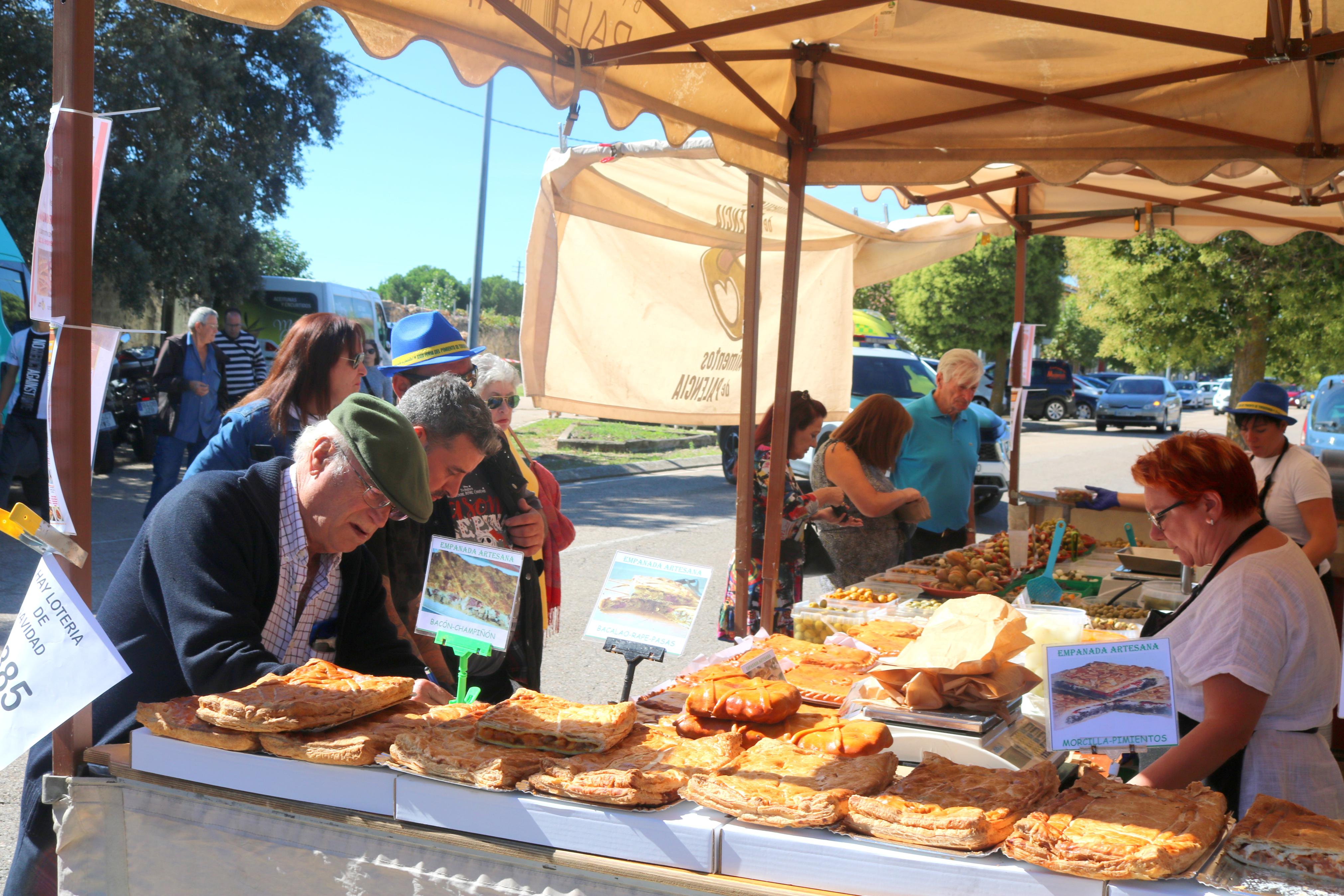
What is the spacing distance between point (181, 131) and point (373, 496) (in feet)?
51.3

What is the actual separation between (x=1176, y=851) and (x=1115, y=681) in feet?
1.21

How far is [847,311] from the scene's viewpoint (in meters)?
6.27

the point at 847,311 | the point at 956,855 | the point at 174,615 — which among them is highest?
the point at 847,311

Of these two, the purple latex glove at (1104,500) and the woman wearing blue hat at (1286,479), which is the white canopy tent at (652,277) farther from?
the woman wearing blue hat at (1286,479)

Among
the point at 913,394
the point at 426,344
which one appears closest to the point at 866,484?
the point at 426,344

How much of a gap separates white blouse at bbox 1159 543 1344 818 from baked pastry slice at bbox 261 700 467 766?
171 centimetres

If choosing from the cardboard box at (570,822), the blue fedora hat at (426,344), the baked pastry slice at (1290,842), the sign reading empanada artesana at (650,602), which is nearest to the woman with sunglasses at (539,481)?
the blue fedora hat at (426,344)

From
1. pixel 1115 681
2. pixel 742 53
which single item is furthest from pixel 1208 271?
pixel 1115 681

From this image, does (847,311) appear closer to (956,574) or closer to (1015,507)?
(1015,507)

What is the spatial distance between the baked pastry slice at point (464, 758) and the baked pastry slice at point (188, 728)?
28cm

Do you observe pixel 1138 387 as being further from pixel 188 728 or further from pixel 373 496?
pixel 188 728

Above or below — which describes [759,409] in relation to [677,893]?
above

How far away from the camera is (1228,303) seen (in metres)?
14.4

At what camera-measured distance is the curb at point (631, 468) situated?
15141mm
